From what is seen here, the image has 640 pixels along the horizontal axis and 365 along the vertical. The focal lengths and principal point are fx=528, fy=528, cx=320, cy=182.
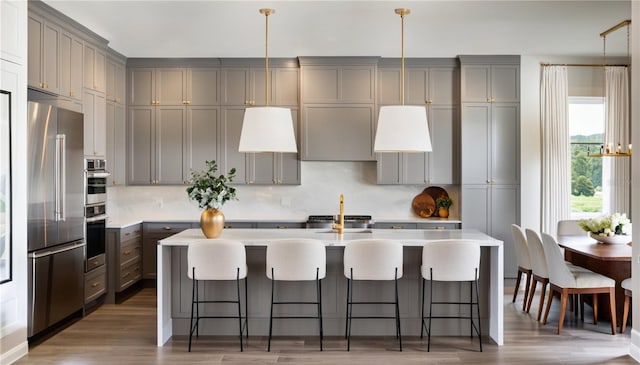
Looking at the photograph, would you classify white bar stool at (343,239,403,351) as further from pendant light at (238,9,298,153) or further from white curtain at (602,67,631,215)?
white curtain at (602,67,631,215)

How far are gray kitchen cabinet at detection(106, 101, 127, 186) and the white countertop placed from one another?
1.90 m

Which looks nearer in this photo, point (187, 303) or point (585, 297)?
point (187, 303)

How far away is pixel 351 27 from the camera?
17.5 ft

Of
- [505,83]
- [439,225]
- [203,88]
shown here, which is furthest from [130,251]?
[505,83]

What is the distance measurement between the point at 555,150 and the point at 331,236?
3.69 metres

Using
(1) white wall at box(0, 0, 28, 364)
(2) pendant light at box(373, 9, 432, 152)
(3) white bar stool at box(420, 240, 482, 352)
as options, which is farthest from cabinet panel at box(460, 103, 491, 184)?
(1) white wall at box(0, 0, 28, 364)

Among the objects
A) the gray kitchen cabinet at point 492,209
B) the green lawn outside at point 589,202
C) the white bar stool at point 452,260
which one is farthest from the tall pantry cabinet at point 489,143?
the white bar stool at point 452,260

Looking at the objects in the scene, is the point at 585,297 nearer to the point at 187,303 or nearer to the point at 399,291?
the point at 399,291

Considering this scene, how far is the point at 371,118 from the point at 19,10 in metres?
4.00

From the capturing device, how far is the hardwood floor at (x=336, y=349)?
4.01 metres

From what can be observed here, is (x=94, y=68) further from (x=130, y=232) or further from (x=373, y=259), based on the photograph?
(x=373, y=259)

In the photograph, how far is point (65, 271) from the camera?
15.5 feet

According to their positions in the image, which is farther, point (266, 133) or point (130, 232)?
point (130, 232)

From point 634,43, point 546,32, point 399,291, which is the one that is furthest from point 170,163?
point 634,43
